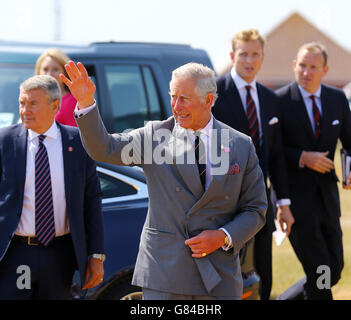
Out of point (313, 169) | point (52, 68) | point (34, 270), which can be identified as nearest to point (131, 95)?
point (52, 68)

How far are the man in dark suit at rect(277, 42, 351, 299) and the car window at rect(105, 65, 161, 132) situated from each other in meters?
1.72

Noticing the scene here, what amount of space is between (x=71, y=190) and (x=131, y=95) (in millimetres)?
3115

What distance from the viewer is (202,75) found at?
9.95 feet

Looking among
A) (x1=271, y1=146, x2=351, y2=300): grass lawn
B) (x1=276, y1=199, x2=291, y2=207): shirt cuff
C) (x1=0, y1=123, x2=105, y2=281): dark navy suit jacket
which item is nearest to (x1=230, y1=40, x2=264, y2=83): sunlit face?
(x1=276, y1=199, x2=291, y2=207): shirt cuff

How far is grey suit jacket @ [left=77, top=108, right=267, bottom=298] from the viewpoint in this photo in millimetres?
3047

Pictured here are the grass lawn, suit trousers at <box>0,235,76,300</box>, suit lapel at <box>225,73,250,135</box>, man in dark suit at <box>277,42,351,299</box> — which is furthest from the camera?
the grass lawn

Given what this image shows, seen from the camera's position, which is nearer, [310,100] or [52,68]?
[52,68]

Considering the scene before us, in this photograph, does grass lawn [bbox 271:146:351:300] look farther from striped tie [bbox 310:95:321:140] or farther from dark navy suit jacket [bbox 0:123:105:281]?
dark navy suit jacket [bbox 0:123:105:281]

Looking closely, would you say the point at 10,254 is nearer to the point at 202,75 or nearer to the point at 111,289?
the point at 111,289

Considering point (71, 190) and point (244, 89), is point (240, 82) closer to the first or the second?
point (244, 89)

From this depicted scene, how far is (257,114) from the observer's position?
477 cm

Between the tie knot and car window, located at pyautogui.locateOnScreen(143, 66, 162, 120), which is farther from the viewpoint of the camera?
car window, located at pyautogui.locateOnScreen(143, 66, 162, 120)
